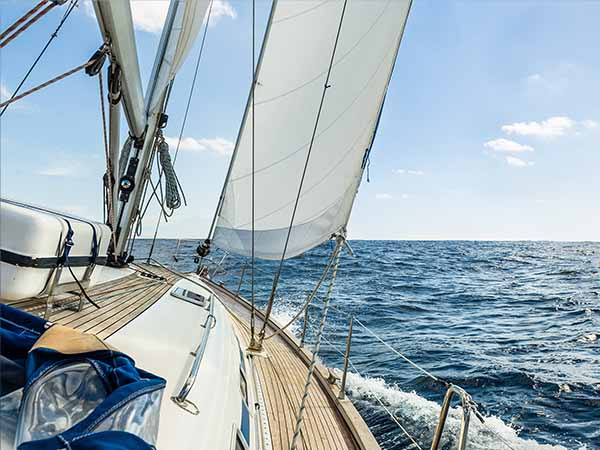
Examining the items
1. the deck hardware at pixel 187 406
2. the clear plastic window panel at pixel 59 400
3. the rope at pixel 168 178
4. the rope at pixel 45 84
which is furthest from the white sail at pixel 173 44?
the clear plastic window panel at pixel 59 400

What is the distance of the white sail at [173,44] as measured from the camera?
11.0ft

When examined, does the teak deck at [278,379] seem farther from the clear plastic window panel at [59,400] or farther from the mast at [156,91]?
the clear plastic window panel at [59,400]

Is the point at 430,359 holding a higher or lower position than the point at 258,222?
lower

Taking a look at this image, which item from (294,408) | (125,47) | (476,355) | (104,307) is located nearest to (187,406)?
(104,307)

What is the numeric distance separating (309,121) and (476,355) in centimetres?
502

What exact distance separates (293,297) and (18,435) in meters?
9.74

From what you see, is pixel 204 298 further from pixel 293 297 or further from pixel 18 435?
pixel 293 297

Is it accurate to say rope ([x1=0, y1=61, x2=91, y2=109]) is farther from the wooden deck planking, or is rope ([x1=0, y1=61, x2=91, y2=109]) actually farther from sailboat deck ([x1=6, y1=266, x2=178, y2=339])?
the wooden deck planking

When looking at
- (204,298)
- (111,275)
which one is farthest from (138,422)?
(111,275)

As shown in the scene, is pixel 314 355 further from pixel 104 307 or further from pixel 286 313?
pixel 286 313

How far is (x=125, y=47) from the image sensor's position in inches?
99.4

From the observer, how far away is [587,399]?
506 cm

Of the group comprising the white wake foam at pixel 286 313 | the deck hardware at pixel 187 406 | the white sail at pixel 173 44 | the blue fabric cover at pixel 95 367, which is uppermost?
the white sail at pixel 173 44

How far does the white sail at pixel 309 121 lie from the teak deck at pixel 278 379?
100 centimetres
